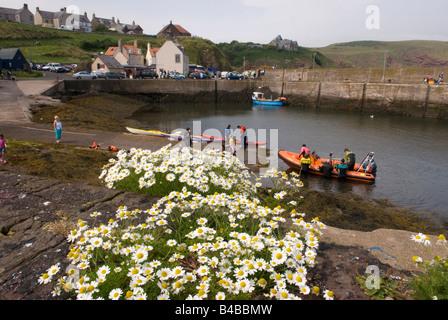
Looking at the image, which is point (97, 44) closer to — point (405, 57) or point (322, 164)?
point (322, 164)

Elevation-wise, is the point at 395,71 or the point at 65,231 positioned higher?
the point at 395,71

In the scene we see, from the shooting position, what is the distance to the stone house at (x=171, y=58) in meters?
60.2

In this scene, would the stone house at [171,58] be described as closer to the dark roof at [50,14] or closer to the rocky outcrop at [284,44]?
the dark roof at [50,14]

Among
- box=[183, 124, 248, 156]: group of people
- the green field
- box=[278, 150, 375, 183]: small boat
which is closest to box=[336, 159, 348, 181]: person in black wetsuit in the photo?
box=[278, 150, 375, 183]: small boat

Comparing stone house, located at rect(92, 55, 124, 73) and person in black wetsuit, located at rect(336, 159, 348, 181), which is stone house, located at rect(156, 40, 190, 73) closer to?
stone house, located at rect(92, 55, 124, 73)

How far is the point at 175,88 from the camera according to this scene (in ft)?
157

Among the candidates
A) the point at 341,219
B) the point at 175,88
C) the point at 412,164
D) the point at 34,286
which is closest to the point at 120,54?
the point at 175,88

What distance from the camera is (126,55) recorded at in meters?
66.2

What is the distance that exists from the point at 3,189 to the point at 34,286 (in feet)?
11.3

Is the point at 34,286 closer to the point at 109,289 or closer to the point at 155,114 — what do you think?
the point at 109,289

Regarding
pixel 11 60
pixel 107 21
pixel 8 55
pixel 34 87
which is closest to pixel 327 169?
pixel 34 87

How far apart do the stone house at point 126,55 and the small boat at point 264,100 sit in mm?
31857

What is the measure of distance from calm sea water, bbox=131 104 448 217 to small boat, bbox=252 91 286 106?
2.13 metres

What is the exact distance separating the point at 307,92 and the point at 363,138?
79.5ft
